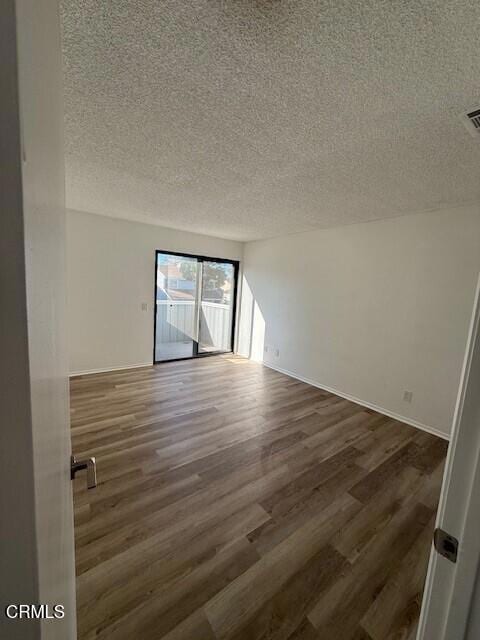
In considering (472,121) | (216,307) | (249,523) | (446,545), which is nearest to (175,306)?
(216,307)

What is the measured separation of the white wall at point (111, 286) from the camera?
3654 millimetres

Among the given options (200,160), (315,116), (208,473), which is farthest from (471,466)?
(200,160)

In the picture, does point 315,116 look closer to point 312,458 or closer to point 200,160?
point 200,160

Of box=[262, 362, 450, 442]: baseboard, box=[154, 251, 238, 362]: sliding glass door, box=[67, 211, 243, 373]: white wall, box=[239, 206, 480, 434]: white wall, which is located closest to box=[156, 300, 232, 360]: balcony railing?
box=[154, 251, 238, 362]: sliding glass door

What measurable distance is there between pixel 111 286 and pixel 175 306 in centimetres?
134

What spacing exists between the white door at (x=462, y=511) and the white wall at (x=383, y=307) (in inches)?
101

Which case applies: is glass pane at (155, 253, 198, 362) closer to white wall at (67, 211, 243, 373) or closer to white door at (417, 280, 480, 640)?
white wall at (67, 211, 243, 373)

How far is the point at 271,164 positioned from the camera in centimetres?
195

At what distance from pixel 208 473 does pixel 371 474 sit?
1301 mm

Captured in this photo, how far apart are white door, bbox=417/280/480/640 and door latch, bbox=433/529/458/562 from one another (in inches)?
0.4

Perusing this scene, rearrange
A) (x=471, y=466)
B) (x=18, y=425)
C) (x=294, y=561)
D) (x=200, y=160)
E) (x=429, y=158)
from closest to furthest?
(x=18, y=425)
(x=471, y=466)
(x=294, y=561)
(x=429, y=158)
(x=200, y=160)

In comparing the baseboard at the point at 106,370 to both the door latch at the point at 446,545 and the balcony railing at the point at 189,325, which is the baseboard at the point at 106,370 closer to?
the balcony railing at the point at 189,325

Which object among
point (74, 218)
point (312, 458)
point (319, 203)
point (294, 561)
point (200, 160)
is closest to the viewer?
point (294, 561)

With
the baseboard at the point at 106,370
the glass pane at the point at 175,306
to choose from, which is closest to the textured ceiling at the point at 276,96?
the glass pane at the point at 175,306
